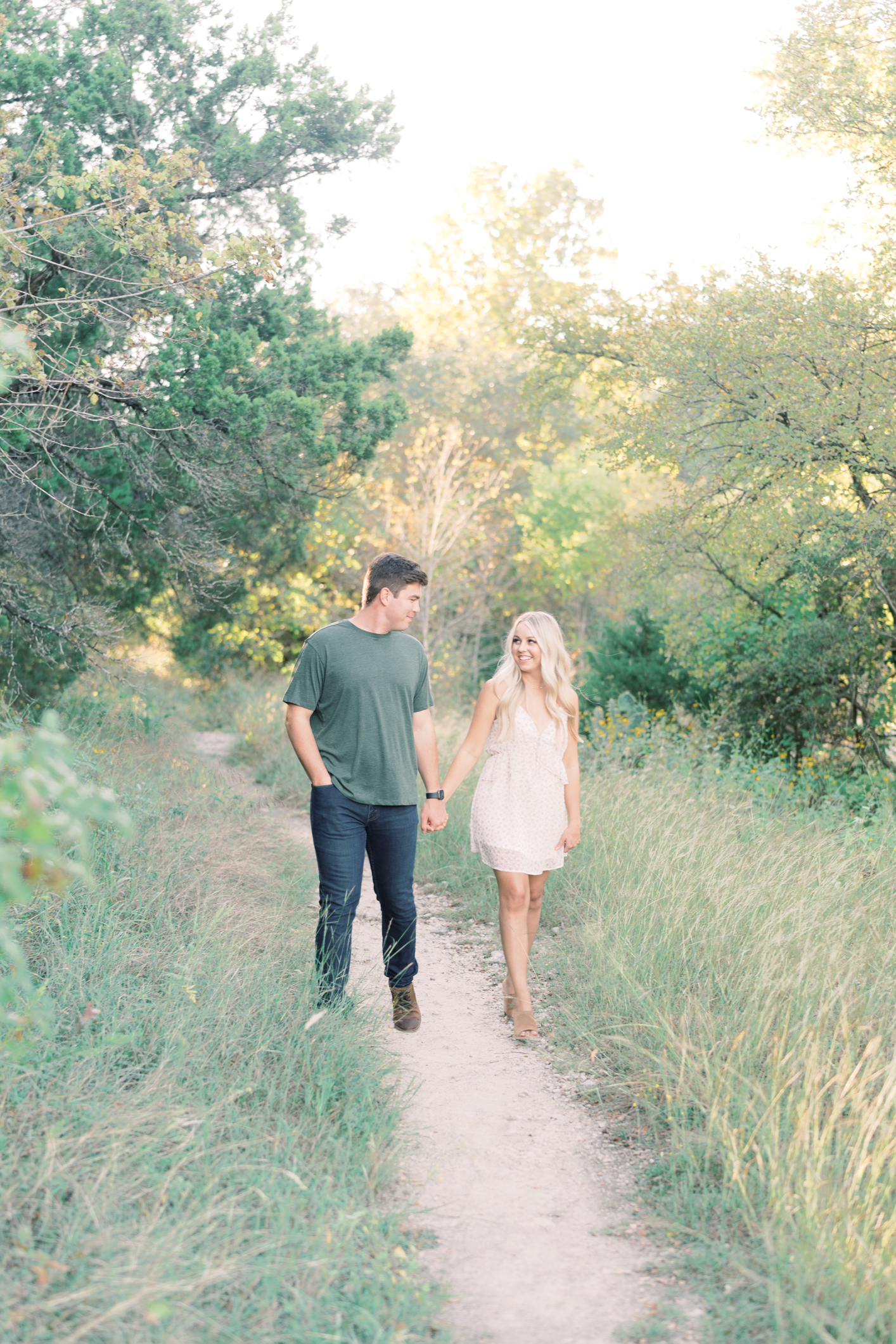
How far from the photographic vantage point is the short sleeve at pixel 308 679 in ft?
13.9

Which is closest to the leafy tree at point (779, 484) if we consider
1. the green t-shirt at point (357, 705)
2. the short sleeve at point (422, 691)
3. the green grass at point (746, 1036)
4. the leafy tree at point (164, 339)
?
the leafy tree at point (164, 339)

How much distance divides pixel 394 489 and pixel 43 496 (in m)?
9.92

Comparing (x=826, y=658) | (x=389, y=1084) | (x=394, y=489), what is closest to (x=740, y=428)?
(x=826, y=658)

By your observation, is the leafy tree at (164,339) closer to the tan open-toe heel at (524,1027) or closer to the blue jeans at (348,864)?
the blue jeans at (348,864)

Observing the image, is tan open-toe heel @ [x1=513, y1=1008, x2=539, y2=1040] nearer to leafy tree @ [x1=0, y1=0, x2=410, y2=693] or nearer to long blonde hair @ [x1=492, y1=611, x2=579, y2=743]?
long blonde hair @ [x1=492, y1=611, x2=579, y2=743]

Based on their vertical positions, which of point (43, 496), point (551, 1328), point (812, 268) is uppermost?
point (812, 268)

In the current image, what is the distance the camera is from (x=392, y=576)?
427cm

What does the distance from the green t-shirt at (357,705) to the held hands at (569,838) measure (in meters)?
0.83

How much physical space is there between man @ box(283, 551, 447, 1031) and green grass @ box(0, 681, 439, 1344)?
0.37 metres


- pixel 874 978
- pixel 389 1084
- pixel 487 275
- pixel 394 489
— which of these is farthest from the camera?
pixel 487 275

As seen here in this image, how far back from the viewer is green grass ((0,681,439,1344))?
2.41 m

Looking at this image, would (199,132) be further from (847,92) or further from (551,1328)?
(551,1328)

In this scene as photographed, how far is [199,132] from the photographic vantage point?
9.48m

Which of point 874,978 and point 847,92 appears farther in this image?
point 847,92
